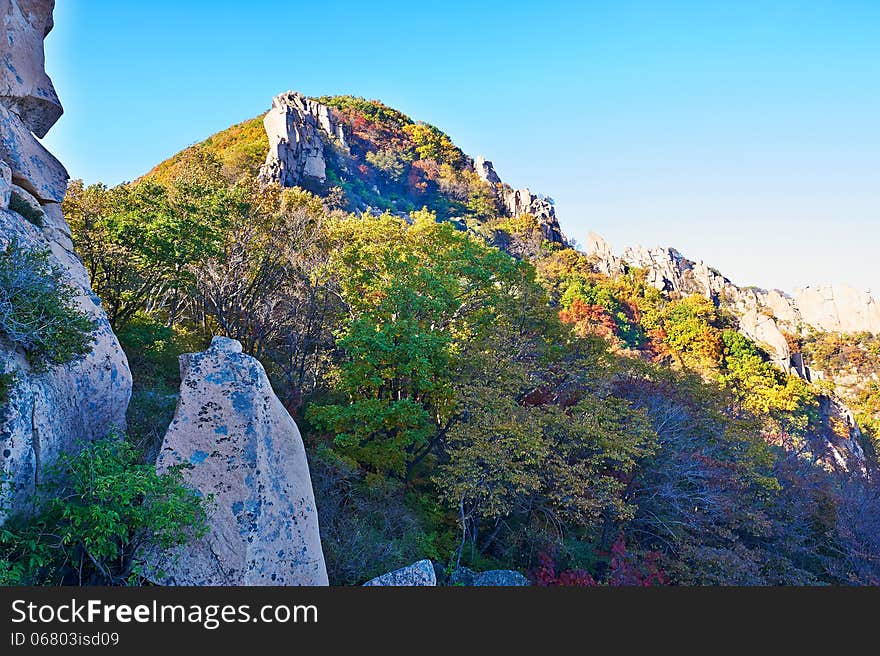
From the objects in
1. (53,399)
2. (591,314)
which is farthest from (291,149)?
(53,399)

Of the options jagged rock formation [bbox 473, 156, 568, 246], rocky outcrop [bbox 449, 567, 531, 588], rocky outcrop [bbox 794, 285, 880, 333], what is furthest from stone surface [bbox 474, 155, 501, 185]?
rocky outcrop [bbox 449, 567, 531, 588]

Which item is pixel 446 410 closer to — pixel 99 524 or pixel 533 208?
pixel 99 524

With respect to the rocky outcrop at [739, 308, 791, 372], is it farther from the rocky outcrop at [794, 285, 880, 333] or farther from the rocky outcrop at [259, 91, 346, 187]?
the rocky outcrop at [259, 91, 346, 187]

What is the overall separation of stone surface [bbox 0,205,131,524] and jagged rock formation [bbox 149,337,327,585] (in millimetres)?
1436

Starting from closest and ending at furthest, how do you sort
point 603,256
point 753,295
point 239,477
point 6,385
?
point 6,385 < point 239,477 < point 603,256 < point 753,295

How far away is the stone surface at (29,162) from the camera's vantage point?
9898mm

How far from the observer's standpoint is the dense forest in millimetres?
11758

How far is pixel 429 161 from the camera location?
2827 inches

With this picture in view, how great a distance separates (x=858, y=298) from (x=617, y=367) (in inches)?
2985

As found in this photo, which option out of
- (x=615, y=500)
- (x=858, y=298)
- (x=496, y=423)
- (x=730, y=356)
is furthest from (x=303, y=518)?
(x=858, y=298)

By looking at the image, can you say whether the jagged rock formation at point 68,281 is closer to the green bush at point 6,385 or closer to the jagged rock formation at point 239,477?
the green bush at point 6,385

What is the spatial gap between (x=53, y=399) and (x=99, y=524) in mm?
2849

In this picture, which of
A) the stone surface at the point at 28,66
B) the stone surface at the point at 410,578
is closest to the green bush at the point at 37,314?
the stone surface at the point at 410,578

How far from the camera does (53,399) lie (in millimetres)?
7094
